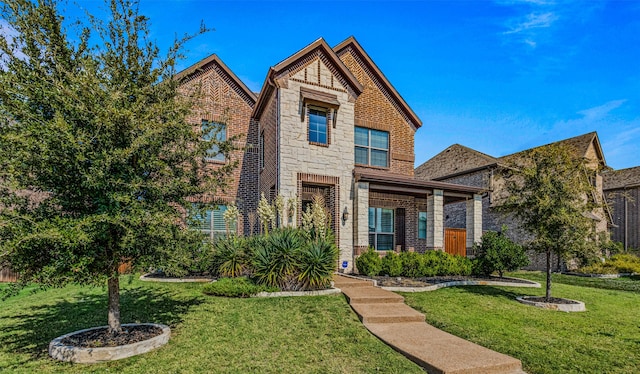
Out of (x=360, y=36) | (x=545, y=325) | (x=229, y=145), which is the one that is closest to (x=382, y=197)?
(x=360, y=36)

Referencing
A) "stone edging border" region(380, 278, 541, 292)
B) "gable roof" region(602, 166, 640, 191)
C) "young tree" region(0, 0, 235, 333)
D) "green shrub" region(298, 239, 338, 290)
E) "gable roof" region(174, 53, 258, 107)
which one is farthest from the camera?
"gable roof" region(602, 166, 640, 191)

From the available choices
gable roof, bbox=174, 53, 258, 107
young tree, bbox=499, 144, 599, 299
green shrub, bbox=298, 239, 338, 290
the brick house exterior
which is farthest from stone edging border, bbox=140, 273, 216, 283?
young tree, bbox=499, 144, 599, 299

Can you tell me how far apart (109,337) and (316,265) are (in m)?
4.93

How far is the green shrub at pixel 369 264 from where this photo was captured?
39.2ft

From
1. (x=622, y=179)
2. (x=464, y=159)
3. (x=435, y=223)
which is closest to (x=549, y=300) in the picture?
(x=435, y=223)

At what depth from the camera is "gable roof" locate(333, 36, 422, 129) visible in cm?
1609

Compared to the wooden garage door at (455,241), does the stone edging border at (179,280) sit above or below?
below

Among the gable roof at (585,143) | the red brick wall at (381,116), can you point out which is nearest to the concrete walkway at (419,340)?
the red brick wall at (381,116)

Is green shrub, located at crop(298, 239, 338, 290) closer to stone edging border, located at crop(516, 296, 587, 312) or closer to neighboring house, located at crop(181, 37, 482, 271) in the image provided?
neighboring house, located at crop(181, 37, 482, 271)

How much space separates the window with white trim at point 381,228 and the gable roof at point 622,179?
76.0 feet

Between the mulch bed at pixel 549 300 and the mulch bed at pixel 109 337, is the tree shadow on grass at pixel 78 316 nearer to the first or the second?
the mulch bed at pixel 109 337

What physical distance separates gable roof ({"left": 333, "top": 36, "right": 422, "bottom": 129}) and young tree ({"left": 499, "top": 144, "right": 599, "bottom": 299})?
8.12m

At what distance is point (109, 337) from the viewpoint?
573 cm

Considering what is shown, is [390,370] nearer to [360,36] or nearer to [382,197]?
[382,197]
